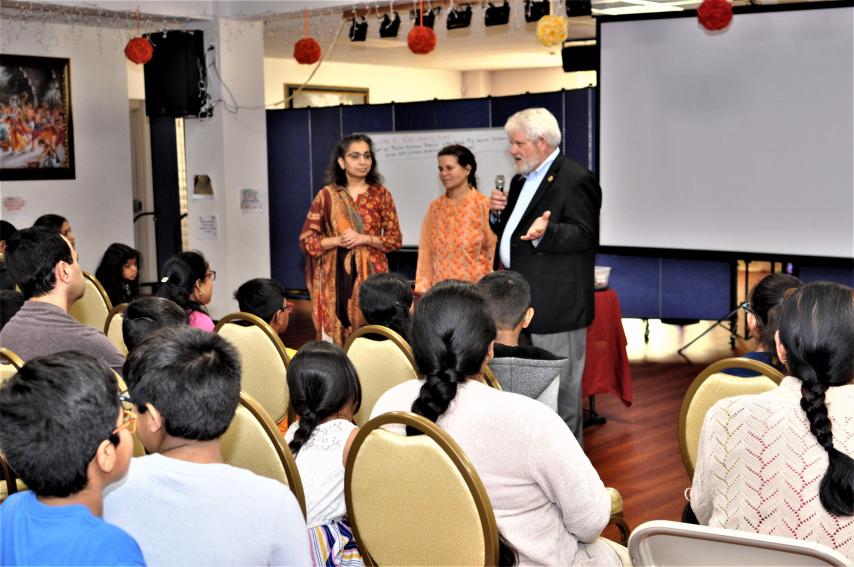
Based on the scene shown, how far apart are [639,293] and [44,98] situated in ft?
17.4

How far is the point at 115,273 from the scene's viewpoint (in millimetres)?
5172

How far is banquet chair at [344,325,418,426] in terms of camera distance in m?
3.14

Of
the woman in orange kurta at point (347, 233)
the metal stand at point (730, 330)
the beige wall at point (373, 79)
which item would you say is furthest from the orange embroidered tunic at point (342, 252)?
the beige wall at point (373, 79)

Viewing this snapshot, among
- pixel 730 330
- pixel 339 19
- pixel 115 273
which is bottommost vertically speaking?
pixel 730 330

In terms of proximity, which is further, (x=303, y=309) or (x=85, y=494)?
(x=303, y=309)

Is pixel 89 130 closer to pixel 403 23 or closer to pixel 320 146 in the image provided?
pixel 320 146

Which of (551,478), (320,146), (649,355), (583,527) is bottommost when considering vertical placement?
(649,355)

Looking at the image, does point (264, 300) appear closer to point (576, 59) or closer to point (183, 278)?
point (183, 278)

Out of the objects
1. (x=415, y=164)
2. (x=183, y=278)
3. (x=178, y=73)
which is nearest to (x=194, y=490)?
(x=183, y=278)

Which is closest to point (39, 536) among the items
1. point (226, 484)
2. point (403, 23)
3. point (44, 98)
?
point (226, 484)

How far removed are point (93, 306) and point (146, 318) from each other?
5.83ft

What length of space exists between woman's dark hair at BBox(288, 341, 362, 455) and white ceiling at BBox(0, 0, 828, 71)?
4.21 metres

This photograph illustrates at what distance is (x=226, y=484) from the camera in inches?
62.0

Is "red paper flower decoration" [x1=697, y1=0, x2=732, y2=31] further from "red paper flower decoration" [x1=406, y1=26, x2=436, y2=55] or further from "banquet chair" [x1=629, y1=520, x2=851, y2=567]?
"banquet chair" [x1=629, y1=520, x2=851, y2=567]
